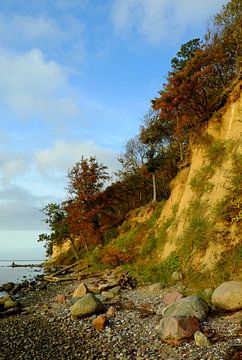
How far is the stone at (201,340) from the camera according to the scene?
351 inches

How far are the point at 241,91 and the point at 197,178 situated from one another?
5.96m

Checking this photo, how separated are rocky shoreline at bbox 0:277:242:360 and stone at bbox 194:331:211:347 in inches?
4.0

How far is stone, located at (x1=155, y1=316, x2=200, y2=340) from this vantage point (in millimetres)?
9461

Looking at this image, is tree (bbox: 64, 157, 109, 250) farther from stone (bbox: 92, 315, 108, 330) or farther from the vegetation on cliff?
stone (bbox: 92, 315, 108, 330)

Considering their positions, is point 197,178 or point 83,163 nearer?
point 197,178

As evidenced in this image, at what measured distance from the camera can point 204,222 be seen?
17328 mm

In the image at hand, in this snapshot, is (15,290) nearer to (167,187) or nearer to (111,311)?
(111,311)

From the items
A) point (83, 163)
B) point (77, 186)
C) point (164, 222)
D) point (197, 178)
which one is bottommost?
point (164, 222)

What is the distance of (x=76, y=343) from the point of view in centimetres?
1043

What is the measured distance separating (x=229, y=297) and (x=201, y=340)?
8.66 ft

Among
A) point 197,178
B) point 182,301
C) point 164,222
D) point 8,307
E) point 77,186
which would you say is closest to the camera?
point 182,301

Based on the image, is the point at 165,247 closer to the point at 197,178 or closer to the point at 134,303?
the point at 197,178

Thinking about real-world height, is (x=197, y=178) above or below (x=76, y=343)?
above

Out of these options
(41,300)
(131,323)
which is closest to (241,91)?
(131,323)
